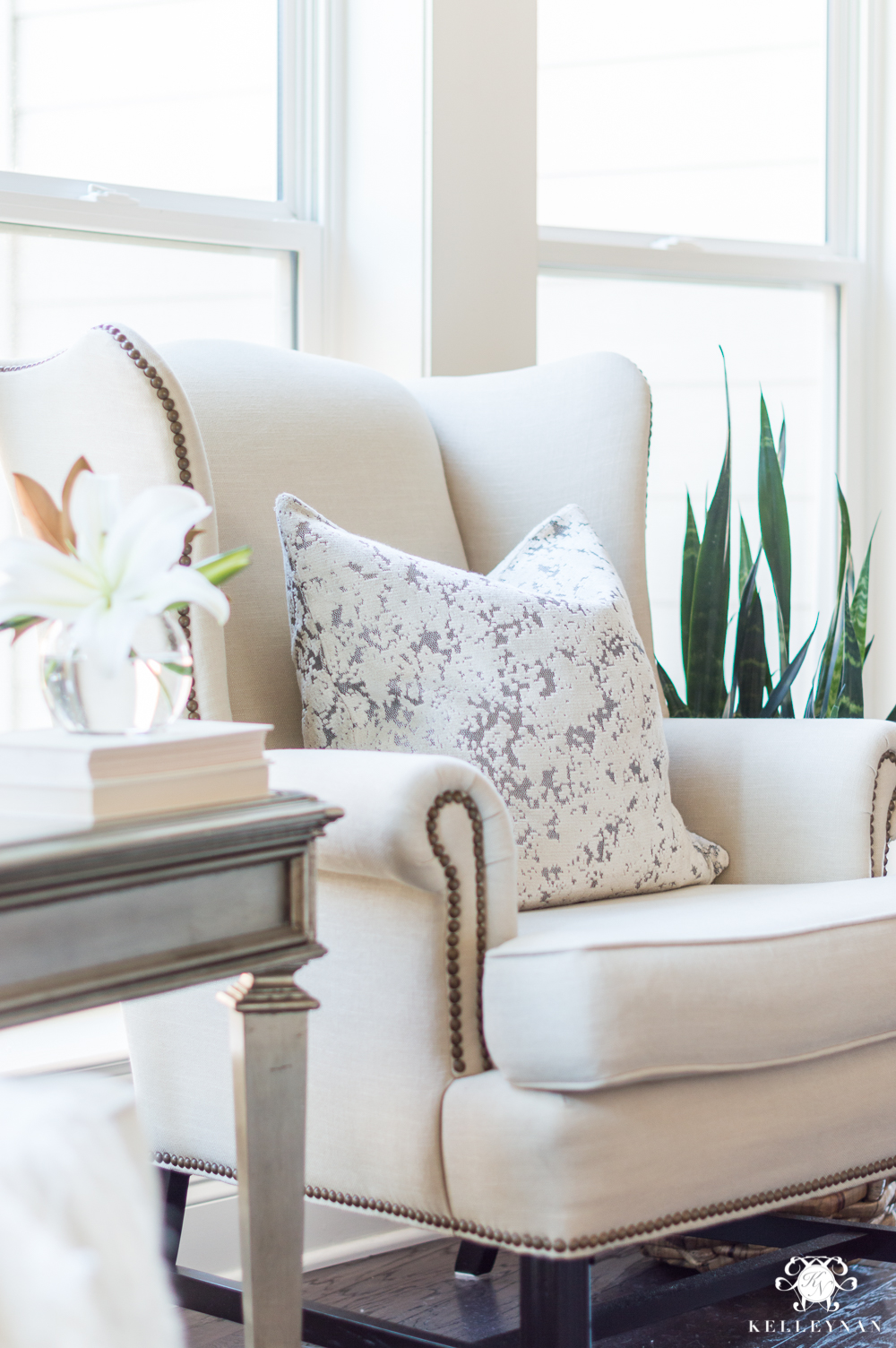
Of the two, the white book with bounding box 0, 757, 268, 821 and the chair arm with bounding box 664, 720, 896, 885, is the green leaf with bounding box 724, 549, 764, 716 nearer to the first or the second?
the chair arm with bounding box 664, 720, 896, 885

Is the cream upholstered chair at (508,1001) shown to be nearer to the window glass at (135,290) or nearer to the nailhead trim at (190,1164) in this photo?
the nailhead trim at (190,1164)

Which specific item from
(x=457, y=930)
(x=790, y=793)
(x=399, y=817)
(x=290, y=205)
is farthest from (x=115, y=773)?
(x=290, y=205)

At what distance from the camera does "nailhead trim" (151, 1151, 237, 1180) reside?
4.62ft

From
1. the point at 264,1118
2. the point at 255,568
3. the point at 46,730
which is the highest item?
the point at 255,568

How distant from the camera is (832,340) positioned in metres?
3.01

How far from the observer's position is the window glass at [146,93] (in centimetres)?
203

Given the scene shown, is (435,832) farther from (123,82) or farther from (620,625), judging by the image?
(123,82)

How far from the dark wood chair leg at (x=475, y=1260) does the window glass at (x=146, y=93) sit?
1.60 metres

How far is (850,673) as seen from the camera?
7.23 ft

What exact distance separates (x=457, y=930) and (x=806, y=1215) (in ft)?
2.64

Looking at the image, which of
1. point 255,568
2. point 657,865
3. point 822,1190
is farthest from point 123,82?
point 822,1190

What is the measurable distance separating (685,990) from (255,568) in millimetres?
748

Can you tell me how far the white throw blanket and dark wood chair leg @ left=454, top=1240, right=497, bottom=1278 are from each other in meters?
1.30

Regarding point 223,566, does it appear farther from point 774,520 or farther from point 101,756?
point 774,520
